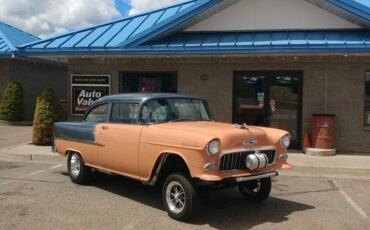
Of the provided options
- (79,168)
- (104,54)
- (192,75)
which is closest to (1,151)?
(104,54)

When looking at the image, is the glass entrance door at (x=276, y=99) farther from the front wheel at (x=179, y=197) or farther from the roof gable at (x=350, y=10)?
the front wheel at (x=179, y=197)

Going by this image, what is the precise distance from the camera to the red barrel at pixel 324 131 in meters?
12.1

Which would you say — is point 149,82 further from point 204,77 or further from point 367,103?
point 367,103

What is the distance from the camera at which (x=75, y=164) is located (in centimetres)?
886

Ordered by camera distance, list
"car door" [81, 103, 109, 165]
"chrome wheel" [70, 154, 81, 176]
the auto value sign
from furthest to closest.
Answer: the auto value sign → "chrome wheel" [70, 154, 81, 176] → "car door" [81, 103, 109, 165]

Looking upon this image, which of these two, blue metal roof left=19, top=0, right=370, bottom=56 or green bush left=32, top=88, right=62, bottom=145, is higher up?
blue metal roof left=19, top=0, right=370, bottom=56

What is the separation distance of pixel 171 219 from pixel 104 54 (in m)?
7.90

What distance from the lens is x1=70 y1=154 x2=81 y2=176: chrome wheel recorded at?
344 inches

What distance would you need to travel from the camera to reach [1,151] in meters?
12.6

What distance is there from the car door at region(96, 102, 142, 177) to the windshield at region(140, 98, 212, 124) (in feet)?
0.67

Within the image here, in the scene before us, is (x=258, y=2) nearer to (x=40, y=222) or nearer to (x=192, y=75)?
(x=192, y=75)

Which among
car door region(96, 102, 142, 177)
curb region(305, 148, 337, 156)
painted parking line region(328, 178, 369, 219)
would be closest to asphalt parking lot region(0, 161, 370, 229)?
painted parking line region(328, 178, 369, 219)

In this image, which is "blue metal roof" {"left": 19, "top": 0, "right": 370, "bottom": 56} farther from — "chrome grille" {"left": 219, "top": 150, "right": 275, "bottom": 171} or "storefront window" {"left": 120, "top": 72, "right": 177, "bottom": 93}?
"chrome grille" {"left": 219, "top": 150, "right": 275, "bottom": 171}

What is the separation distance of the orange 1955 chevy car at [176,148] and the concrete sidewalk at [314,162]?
328 cm
